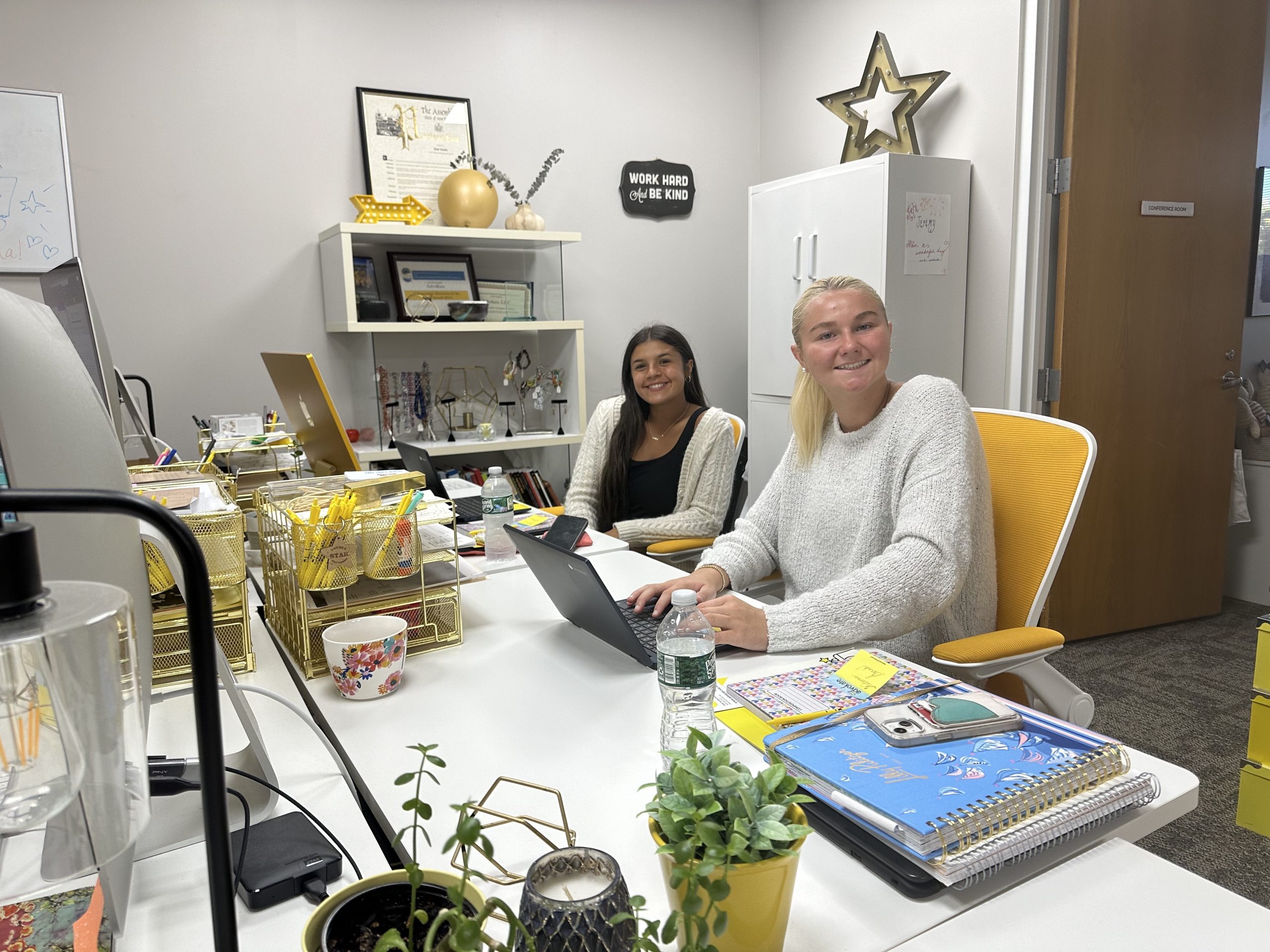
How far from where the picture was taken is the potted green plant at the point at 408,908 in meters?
0.53

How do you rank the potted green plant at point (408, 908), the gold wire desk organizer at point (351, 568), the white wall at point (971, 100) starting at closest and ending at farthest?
1. the potted green plant at point (408, 908)
2. the gold wire desk organizer at point (351, 568)
3. the white wall at point (971, 100)

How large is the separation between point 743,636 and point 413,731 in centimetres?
50

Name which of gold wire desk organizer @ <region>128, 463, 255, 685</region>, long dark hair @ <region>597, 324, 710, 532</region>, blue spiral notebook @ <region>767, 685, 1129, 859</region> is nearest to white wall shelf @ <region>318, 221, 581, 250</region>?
long dark hair @ <region>597, 324, 710, 532</region>

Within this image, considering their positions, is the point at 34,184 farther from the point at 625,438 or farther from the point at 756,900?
the point at 756,900

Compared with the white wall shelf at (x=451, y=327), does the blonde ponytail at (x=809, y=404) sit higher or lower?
lower

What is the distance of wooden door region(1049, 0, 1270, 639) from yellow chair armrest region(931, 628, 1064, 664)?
1954mm

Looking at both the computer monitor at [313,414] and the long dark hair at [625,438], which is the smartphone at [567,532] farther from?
the long dark hair at [625,438]

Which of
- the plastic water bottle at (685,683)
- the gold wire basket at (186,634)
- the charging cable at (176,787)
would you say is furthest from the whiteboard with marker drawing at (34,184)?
the plastic water bottle at (685,683)

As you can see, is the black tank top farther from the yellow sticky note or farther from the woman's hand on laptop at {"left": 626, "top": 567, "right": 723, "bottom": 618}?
the yellow sticky note

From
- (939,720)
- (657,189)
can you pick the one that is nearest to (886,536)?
(939,720)

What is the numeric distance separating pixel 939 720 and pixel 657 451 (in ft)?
6.18

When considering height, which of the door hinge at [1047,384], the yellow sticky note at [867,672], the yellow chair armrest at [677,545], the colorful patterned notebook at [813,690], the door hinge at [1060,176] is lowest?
the yellow chair armrest at [677,545]

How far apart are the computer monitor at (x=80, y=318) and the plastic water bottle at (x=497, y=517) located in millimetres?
758

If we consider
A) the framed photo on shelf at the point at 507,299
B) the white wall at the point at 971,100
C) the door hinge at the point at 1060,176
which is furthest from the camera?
the framed photo on shelf at the point at 507,299
